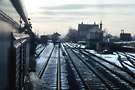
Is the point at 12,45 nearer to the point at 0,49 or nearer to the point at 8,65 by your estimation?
the point at 8,65

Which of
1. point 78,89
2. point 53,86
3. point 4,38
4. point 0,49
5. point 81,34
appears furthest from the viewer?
point 81,34

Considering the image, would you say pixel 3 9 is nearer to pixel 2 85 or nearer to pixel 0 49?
pixel 0 49

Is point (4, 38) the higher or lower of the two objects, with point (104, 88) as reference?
higher

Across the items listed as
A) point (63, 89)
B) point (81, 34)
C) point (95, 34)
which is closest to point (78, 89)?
point (63, 89)

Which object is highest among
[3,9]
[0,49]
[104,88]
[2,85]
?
[3,9]

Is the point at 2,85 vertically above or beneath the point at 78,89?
above

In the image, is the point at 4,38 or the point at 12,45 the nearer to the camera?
the point at 4,38

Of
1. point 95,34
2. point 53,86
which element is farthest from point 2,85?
point 95,34

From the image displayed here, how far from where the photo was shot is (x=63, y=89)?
19844 mm

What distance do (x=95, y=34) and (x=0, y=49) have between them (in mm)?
109465

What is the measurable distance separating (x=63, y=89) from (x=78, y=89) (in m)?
0.71

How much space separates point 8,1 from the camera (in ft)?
19.9

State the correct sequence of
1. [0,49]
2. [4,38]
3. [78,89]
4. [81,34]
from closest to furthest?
1. [0,49]
2. [4,38]
3. [78,89]
4. [81,34]

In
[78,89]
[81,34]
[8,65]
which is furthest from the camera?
[81,34]
